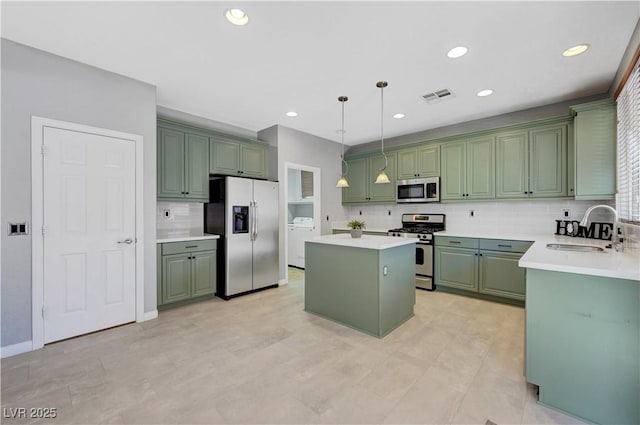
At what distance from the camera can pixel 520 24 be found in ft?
6.77

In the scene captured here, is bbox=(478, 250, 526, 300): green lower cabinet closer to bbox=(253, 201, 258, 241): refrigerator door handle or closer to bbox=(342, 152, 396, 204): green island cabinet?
bbox=(342, 152, 396, 204): green island cabinet

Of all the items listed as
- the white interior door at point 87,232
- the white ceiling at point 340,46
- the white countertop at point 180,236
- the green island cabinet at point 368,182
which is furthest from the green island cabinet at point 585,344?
the white interior door at point 87,232

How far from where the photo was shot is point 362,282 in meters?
2.75

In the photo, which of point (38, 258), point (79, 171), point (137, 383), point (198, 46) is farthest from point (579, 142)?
point (38, 258)

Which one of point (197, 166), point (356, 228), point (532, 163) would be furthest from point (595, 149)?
point (197, 166)

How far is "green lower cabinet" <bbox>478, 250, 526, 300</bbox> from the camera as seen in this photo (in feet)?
11.4

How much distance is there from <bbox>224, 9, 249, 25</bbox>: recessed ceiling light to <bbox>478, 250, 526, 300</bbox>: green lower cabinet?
3833 mm

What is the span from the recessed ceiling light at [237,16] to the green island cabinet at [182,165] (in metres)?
1.98

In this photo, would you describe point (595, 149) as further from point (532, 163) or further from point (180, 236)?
point (180, 236)

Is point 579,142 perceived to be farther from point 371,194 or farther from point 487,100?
point 371,194

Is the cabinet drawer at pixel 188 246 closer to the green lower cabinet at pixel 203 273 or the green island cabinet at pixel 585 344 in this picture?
the green lower cabinet at pixel 203 273

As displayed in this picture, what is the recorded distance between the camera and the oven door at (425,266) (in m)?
4.20

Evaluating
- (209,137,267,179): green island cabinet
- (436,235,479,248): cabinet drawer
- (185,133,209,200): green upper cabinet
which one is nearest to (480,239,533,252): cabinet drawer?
(436,235,479,248): cabinet drawer

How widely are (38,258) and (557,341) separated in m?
4.09
